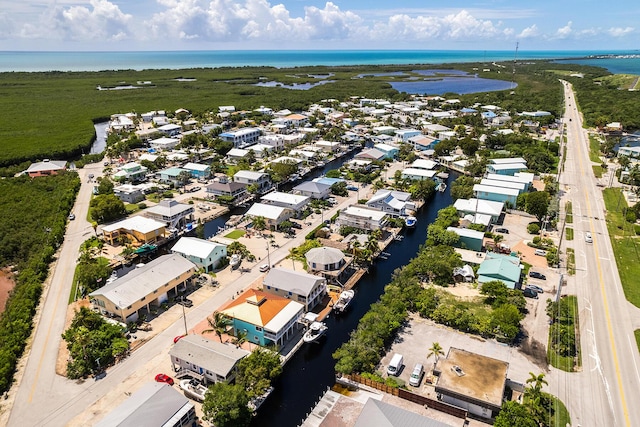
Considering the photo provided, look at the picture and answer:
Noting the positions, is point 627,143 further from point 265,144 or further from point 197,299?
point 197,299

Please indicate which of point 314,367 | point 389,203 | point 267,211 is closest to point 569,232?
point 389,203

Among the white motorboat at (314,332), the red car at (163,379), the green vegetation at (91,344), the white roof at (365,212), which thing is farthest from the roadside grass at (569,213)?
the green vegetation at (91,344)

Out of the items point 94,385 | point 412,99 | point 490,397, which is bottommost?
point 94,385

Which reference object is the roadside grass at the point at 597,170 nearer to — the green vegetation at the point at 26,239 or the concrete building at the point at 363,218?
the concrete building at the point at 363,218

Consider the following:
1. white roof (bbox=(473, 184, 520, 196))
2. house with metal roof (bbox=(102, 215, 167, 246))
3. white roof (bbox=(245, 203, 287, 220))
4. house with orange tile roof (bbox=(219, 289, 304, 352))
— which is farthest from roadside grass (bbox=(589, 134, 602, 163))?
house with metal roof (bbox=(102, 215, 167, 246))

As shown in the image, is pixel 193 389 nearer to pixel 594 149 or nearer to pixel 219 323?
pixel 219 323

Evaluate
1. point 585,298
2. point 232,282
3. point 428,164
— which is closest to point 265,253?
point 232,282
